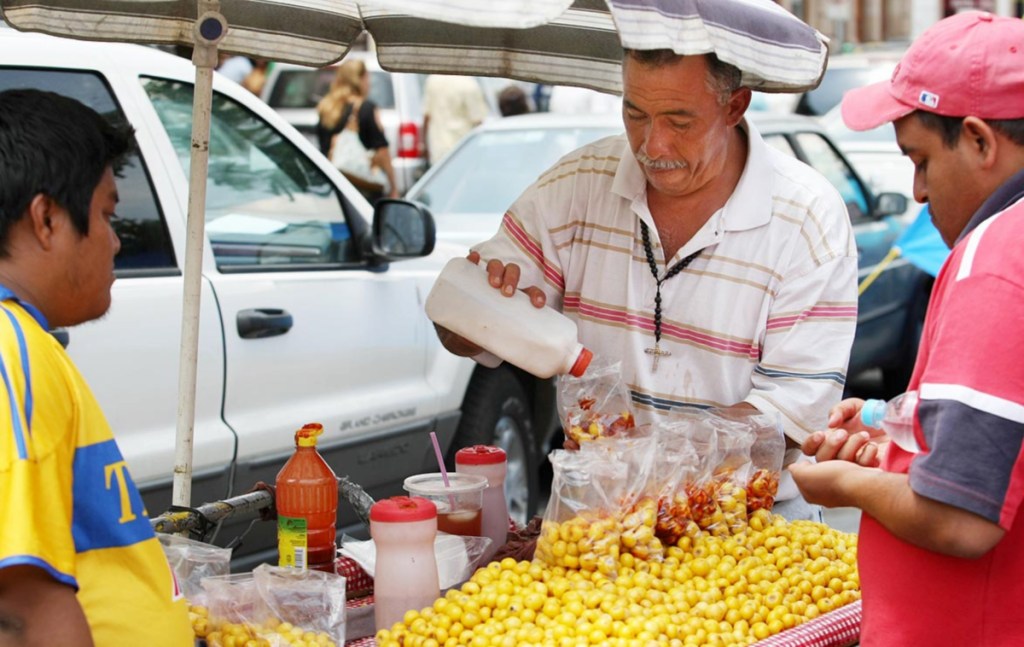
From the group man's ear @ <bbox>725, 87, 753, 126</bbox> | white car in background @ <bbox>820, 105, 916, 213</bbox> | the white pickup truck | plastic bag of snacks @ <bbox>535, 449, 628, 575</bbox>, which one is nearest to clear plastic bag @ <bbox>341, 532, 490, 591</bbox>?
plastic bag of snacks @ <bbox>535, 449, 628, 575</bbox>

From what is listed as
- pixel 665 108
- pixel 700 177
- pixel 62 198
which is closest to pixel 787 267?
pixel 700 177

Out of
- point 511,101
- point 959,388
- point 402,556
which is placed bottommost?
point 402,556

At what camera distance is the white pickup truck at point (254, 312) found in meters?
4.11

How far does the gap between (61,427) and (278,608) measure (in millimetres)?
753

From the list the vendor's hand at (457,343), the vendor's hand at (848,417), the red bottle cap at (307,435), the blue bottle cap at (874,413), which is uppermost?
the blue bottle cap at (874,413)

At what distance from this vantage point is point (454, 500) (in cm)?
278

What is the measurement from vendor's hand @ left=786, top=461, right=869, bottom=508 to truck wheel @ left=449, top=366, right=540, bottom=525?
3.46 m

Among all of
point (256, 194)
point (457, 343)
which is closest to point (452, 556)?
point (457, 343)

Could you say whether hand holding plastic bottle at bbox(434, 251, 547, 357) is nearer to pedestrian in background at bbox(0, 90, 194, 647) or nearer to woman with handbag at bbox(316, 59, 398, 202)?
pedestrian in background at bbox(0, 90, 194, 647)

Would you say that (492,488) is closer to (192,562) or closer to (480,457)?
(480,457)

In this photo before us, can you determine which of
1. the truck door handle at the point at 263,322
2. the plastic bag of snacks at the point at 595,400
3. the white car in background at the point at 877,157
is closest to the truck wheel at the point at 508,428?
the truck door handle at the point at 263,322

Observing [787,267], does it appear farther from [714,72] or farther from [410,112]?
[410,112]

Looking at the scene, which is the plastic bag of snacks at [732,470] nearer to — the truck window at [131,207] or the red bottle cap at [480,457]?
the red bottle cap at [480,457]

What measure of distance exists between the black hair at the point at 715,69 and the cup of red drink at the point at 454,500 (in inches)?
40.0
